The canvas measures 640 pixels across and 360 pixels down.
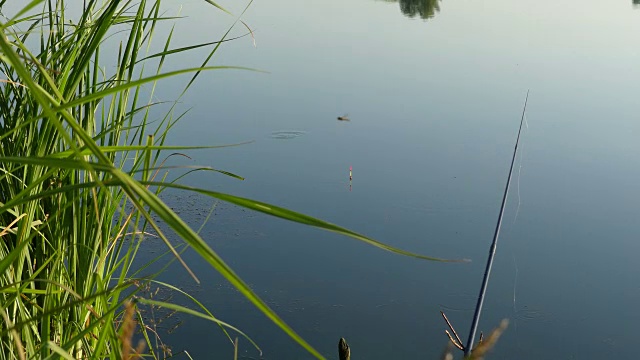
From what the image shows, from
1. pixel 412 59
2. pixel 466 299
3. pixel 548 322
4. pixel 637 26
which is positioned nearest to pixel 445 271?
pixel 466 299

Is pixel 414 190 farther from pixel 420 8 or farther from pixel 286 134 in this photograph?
pixel 420 8

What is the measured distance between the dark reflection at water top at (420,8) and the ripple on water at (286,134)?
3.91 m

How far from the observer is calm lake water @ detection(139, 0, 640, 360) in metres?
3.28

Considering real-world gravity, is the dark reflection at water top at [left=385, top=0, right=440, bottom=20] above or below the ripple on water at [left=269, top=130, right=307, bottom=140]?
above

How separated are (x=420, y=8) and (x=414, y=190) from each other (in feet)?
15.6

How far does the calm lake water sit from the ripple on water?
12mm

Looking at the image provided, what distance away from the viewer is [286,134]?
4.60 metres

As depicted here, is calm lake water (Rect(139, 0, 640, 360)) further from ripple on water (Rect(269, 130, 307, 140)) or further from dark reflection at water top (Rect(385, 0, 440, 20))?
dark reflection at water top (Rect(385, 0, 440, 20))

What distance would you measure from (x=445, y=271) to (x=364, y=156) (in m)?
1.02

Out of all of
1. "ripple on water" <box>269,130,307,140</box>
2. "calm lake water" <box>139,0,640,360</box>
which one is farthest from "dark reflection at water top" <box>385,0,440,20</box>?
"ripple on water" <box>269,130,307,140</box>

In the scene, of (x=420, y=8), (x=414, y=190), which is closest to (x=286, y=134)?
(x=414, y=190)

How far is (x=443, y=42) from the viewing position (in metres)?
6.92

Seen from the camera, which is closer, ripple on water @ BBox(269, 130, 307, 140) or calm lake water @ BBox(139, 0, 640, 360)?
calm lake water @ BBox(139, 0, 640, 360)

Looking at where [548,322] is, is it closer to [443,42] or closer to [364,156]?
[364,156]
